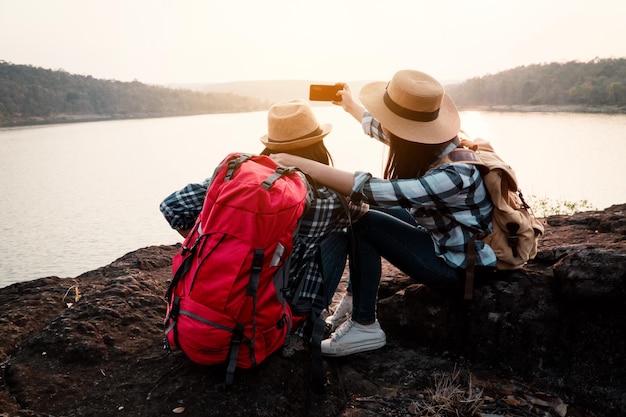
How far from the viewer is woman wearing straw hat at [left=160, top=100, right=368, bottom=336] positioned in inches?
73.0

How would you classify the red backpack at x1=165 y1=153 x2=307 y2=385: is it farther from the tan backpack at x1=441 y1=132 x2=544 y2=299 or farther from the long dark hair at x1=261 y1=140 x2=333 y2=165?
the tan backpack at x1=441 y1=132 x2=544 y2=299

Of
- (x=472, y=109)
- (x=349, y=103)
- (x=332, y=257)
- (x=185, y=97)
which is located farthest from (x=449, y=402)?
(x=185, y=97)

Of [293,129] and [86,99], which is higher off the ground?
[86,99]

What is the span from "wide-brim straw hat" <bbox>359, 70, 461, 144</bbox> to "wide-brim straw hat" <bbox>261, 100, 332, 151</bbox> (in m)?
0.25

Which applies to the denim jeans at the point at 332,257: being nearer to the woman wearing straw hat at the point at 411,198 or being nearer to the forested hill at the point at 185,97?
the woman wearing straw hat at the point at 411,198

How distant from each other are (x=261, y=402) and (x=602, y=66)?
3444cm

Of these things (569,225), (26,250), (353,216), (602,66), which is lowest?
(26,250)

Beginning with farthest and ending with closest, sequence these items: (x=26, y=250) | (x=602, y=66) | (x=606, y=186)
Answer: (x=602, y=66), (x=606, y=186), (x=26, y=250)

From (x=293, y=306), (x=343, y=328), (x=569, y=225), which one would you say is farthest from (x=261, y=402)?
(x=569, y=225)

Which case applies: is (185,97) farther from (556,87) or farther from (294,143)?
(294,143)

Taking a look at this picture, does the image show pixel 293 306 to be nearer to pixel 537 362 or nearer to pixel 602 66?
pixel 537 362

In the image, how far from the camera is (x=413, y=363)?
198cm

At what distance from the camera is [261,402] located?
164cm

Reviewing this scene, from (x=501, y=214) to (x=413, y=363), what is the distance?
0.77m
